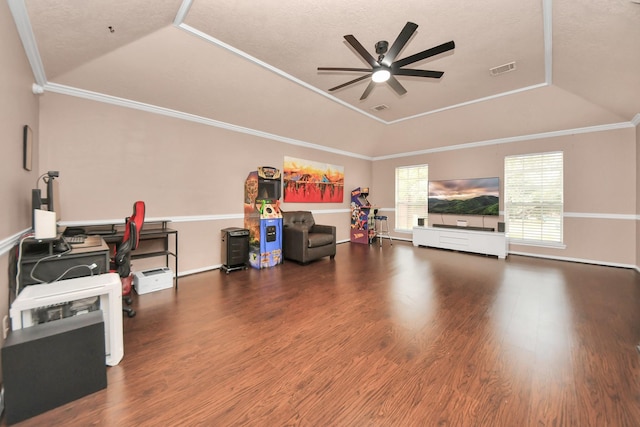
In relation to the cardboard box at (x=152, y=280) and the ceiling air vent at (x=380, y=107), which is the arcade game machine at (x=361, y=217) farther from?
the cardboard box at (x=152, y=280)

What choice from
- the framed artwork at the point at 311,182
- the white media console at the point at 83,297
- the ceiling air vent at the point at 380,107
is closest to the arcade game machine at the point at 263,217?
the framed artwork at the point at 311,182

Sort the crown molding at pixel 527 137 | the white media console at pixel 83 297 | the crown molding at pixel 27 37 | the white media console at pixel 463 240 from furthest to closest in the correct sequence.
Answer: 1. the white media console at pixel 463 240
2. the crown molding at pixel 527 137
3. the crown molding at pixel 27 37
4. the white media console at pixel 83 297

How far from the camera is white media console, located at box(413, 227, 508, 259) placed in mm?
5426

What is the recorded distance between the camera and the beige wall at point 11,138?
170 cm

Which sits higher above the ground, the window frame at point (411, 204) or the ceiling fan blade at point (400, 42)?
the ceiling fan blade at point (400, 42)

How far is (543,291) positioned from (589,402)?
7.86ft

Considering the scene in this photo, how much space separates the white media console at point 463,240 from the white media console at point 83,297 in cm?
635

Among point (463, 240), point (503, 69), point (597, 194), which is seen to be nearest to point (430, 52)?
point (503, 69)

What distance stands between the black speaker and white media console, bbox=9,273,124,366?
0.42 ft

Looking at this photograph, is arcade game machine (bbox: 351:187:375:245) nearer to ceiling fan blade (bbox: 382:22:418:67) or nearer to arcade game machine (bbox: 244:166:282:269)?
arcade game machine (bbox: 244:166:282:269)

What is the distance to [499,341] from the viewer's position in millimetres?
2229

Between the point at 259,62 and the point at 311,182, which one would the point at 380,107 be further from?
the point at 259,62

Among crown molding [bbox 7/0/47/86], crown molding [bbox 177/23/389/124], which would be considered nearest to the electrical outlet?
crown molding [bbox 7/0/47/86]

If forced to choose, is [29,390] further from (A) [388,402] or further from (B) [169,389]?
(A) [388,402]
